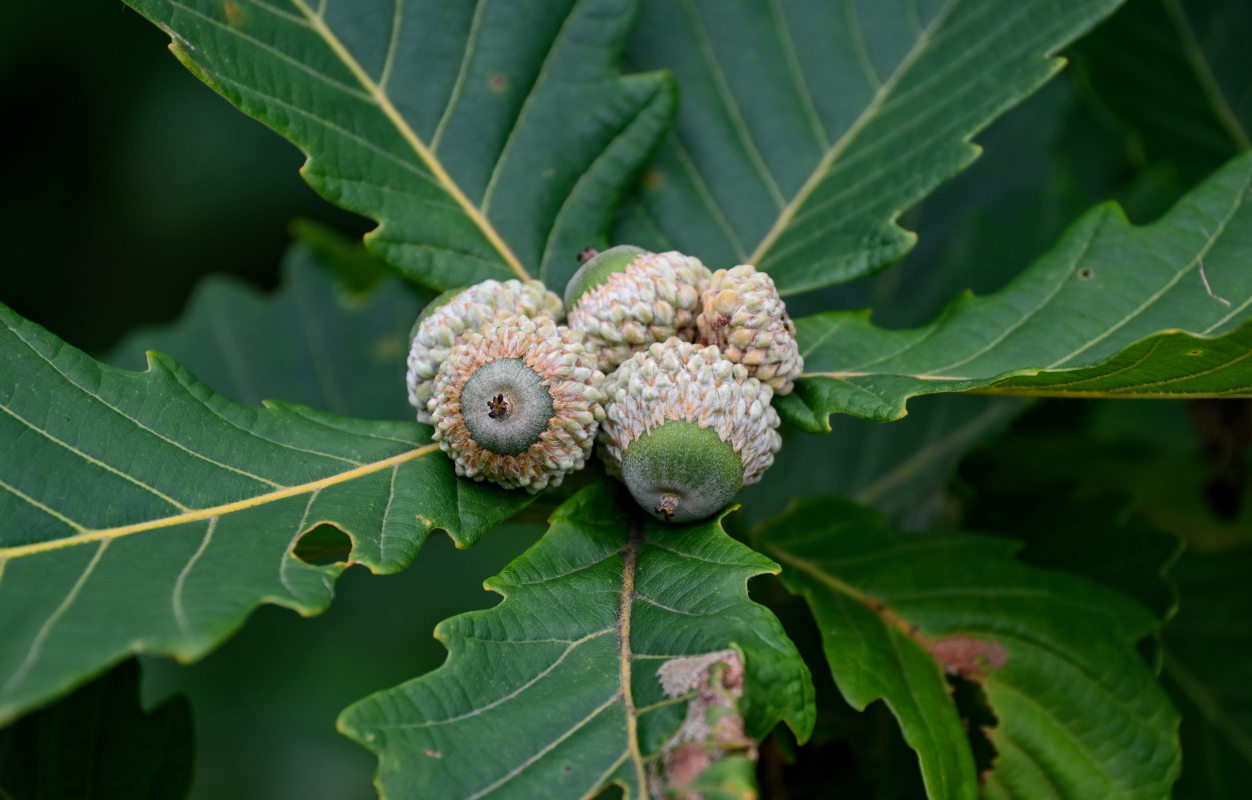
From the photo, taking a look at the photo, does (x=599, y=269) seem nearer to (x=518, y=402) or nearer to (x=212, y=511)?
(x=518, y=402)

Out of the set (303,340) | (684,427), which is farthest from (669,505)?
(303,340)

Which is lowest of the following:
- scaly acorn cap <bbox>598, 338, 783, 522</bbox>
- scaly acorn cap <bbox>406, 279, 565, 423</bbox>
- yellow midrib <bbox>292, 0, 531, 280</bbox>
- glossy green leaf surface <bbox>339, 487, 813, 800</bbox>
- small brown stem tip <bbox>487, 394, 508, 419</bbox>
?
glossy green leaf surface <bbox>339, 487, 813, 800</bbox>

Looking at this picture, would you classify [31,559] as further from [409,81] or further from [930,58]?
[930,58]

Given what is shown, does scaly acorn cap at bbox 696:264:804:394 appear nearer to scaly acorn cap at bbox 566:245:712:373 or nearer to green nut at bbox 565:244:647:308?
scaly acorn cap at bbox 566:245:712:373

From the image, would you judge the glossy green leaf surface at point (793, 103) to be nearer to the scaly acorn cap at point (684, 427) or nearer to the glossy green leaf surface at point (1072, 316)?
the glossy green leaf surface at point (1072, 316)

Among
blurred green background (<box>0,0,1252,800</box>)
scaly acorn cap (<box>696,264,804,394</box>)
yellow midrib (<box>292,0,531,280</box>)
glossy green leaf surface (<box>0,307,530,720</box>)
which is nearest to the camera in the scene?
glossy green leaf surface (<box>0,307,530,720</box>)

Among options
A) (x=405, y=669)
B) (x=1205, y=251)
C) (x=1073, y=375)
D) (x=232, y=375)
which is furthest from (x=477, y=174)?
(x=405, y=669)

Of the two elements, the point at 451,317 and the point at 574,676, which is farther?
the point at 451,317

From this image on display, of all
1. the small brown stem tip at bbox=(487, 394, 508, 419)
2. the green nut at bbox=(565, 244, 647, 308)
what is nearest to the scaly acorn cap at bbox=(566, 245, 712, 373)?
the green nut at bbox=(565, 244, 647, 308)
